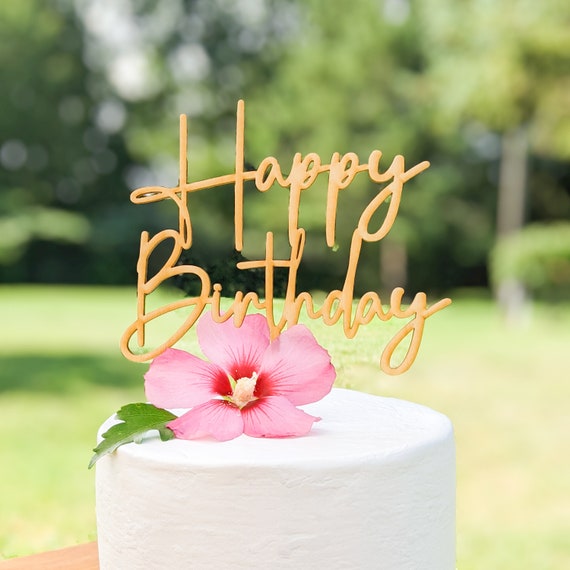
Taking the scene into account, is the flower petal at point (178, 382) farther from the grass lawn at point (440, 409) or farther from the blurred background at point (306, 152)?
the blurred background at point (306, 152)

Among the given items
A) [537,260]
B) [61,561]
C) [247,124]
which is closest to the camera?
[61,561]

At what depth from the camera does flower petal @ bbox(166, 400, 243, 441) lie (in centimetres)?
145

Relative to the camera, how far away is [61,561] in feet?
6.49

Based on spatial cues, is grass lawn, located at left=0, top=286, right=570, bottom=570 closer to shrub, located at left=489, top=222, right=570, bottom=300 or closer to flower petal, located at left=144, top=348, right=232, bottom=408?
flower petal, located at left=144, top=348, right=232, bottom=408

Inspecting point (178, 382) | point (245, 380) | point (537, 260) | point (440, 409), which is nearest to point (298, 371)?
point (245, 380)

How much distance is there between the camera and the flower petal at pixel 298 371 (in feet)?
4.99

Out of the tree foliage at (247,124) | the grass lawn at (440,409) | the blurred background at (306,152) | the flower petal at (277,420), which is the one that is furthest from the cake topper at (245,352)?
the tree foliage at (247,124)

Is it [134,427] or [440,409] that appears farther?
[440,409]

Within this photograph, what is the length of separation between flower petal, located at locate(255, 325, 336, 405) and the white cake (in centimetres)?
8

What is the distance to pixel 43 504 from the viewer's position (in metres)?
3.65

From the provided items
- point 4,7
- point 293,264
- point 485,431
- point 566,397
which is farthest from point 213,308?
point 4,7

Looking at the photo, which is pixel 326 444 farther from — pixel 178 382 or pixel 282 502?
pixel 178 382

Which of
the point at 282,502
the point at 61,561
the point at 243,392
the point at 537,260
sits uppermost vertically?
the point at 243,392

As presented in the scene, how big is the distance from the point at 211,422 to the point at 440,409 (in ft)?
14.3
